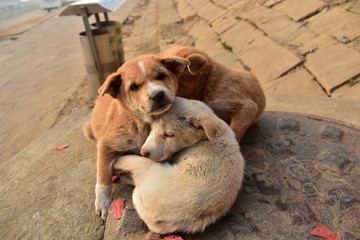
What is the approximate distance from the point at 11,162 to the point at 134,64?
3.29 m

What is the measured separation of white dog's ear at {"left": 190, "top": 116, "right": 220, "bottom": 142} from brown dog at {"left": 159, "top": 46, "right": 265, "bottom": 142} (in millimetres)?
695

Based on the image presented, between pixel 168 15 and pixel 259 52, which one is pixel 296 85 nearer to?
pixel 259 52

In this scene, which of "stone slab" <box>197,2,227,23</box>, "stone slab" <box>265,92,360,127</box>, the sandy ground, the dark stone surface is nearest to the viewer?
the dark stone surface

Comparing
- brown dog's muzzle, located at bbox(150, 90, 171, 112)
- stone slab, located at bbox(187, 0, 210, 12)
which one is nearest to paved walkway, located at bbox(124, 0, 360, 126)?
stone slab, located at bbox(187, 0, 210, 12)

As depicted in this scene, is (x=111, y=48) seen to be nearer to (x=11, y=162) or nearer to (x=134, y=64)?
(x=11, y=162)

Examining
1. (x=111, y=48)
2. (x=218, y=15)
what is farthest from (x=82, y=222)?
(x=218, y=15)

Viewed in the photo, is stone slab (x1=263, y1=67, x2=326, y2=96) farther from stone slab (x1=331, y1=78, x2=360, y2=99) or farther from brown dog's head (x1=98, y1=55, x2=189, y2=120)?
brown dog's head (x1=98, y1=55, x2=189, y2=120)

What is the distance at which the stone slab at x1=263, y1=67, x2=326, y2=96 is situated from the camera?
6029 mm

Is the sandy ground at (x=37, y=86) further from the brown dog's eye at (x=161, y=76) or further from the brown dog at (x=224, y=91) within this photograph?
the brown dog's eye at (x=161, y=76)

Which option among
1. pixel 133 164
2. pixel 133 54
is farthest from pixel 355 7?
pixel 133 54

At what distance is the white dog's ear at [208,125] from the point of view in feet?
8.89

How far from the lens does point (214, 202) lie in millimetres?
2570

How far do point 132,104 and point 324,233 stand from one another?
2083mm

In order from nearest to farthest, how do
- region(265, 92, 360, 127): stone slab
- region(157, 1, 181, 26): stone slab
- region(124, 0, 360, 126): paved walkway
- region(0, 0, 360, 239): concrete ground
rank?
region(0, 0, 360, 239): concrete ground
region(265, 92, 360, 127): stone slab
region(124, 0, 360, 126): paved walkway
region(157, 1, 181, 26): stone slab
